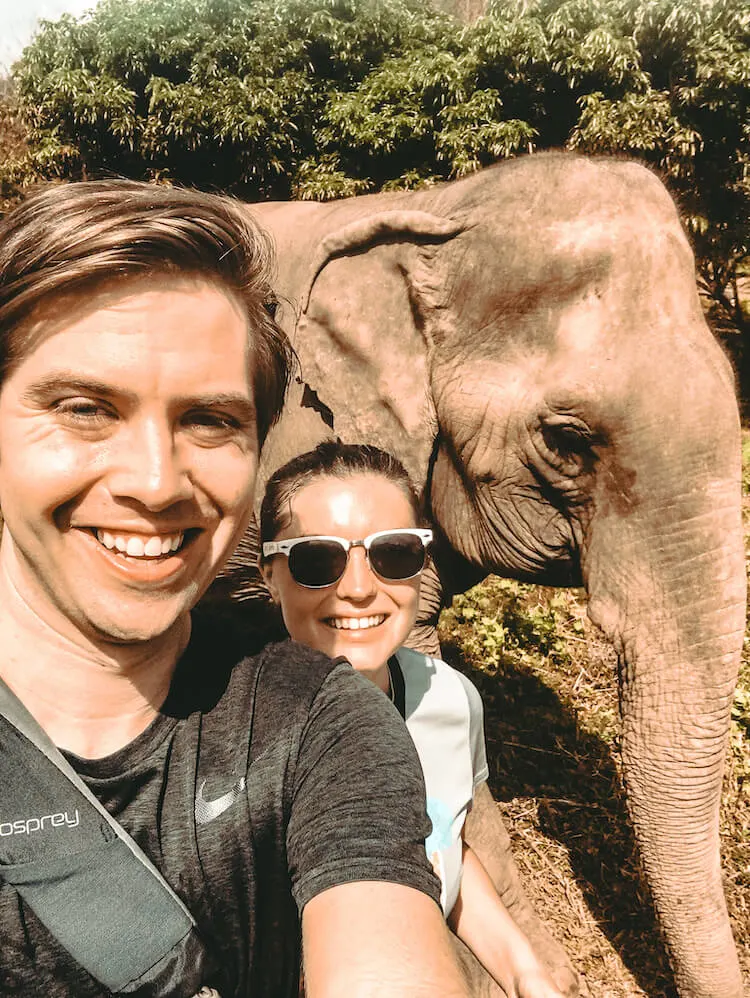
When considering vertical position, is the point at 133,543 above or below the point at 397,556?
above

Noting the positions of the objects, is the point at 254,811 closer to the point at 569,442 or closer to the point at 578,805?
the point at 569,442

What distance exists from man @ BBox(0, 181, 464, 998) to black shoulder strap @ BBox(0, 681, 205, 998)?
1 centimetres

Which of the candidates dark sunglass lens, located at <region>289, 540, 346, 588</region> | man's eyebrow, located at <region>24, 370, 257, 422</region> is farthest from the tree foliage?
man's eyebrow, located at <region>24, 370, 257, 422</region>

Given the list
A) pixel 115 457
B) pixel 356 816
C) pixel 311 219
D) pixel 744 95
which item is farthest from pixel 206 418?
pixel 744 95

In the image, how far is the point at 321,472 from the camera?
1.78m

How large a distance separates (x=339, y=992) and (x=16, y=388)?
715 mm

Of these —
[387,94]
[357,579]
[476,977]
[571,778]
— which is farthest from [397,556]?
[387,94]

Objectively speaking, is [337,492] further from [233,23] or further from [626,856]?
[233,23]

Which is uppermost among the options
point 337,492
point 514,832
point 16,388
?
point 16,388

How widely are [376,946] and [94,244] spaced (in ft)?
2.59

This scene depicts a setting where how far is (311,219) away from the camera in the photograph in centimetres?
343

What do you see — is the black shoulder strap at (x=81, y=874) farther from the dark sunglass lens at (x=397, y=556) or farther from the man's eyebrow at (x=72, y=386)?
the dark sunglass lens at (x=397, y=556)

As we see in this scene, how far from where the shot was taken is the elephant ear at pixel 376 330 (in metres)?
2.54

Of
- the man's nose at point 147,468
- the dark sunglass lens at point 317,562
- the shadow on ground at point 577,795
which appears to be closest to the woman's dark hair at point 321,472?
the dark sunglass lens at point 317,562
